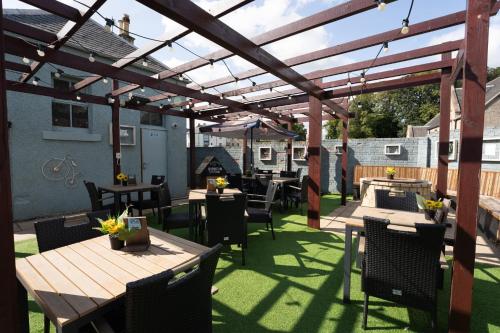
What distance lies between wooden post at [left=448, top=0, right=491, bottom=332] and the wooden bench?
1590 millimetres

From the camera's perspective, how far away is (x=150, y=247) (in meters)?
1.96

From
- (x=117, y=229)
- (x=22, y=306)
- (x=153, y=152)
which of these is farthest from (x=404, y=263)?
(x=153, y=152)

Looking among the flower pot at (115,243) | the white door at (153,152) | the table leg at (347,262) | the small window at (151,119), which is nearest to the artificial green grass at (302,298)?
the table leg at (347,262)

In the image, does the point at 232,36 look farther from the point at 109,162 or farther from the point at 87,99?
the point at 109,162

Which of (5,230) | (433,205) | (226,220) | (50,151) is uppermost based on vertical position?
(50,151)

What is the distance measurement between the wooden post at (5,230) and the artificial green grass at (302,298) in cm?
150

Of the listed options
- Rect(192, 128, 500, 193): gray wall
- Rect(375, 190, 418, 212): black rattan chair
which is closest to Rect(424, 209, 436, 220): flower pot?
Rect(375, 190, 418, 212): black rattan chair

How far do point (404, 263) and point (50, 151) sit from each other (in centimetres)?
741

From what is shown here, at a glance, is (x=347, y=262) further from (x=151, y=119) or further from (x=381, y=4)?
(x=151, y=119)

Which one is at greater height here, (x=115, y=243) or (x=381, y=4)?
(x=381, y=4)

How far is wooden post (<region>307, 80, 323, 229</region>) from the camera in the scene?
5.06 meters

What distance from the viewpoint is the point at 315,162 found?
5.18 metres

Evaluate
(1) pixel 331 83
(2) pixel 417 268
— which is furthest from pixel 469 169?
(1) pixel 331 83

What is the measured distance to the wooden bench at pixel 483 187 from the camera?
171 inches
